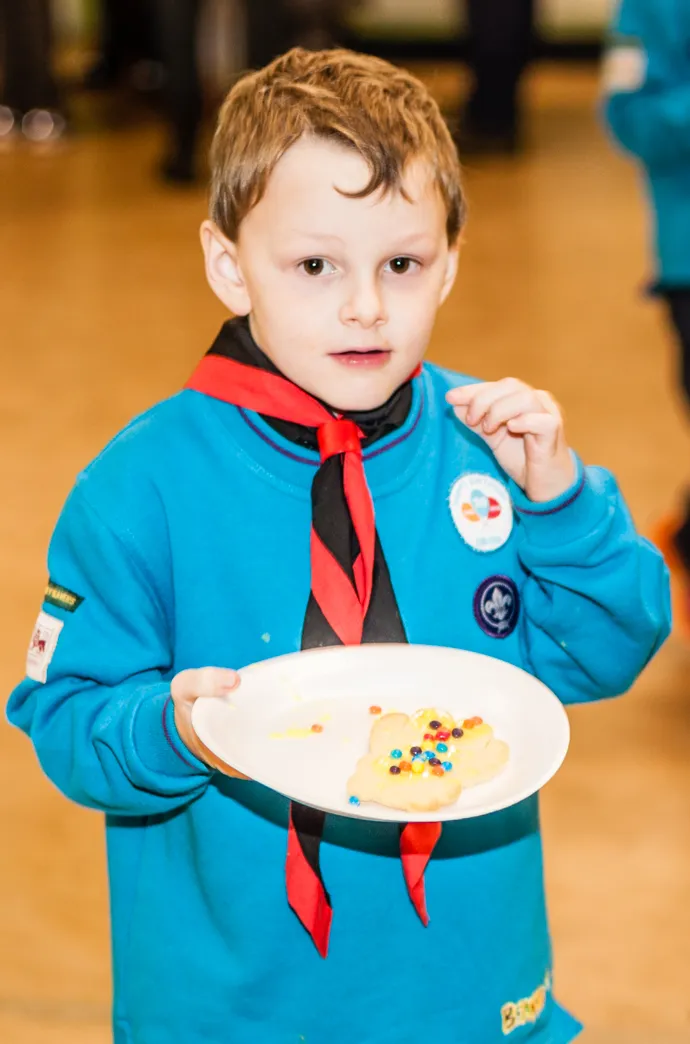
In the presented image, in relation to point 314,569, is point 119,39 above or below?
below

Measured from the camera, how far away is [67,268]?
5.48m

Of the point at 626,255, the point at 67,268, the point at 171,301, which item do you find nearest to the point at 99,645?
the point at 171,301

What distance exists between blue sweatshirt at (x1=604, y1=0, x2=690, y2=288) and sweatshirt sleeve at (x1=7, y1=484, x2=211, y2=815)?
1.56 meters

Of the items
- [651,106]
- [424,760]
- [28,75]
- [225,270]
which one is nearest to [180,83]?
[28,75]

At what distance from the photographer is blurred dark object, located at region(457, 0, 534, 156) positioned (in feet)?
22.0

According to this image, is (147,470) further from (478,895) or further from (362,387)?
(478,895)

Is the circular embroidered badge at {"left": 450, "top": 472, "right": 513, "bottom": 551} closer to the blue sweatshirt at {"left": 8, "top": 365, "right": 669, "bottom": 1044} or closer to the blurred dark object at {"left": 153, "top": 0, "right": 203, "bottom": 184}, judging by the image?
the blue sweatshirt at {"left": 8, "top": 365, "right": 669, "bottom": 1044}

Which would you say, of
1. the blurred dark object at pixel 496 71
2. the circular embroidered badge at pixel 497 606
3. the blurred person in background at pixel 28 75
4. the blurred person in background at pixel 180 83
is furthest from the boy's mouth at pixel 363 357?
the blurred person in background at pixel 28 75

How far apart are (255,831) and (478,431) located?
38cm

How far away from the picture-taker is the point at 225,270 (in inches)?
54.4

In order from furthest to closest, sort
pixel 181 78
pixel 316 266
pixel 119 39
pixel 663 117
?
pixel 119 39
pixel 181 78
pixel 663 117
pixel 316 266

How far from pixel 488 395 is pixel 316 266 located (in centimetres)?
18

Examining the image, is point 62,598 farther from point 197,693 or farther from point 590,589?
point 590,589

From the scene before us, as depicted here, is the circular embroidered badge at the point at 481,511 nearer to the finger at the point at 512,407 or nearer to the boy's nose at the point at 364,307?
the finger at the point at 512,407
